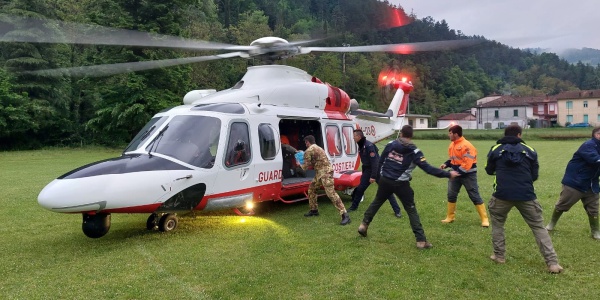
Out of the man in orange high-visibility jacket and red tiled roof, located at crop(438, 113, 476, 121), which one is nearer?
the man in orange high-visibility jacket

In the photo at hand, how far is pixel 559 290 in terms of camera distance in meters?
4.24

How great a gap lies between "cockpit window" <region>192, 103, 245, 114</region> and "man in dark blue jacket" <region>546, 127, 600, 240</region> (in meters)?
5.25

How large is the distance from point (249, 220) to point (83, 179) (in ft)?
9.85

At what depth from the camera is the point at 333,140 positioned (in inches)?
383

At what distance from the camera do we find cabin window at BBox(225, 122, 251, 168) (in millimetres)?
6883

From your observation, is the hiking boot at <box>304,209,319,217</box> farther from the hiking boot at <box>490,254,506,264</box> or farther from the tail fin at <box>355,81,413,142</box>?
the tail fin at <box>355,81,413,142</box>

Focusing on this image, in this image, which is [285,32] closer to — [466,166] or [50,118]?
[50,118]

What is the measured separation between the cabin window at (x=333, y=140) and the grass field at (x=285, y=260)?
195 cm

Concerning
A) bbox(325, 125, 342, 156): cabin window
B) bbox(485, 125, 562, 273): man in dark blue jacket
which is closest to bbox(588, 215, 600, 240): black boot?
bbox(485, 125, 562, 273): man in dark blue jacket

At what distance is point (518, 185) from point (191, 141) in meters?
4.63

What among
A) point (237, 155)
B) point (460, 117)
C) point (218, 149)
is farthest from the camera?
point (460, 117)

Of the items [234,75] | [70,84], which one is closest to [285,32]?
[234,75]

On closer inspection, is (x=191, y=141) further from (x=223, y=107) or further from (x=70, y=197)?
(x=70, y=197)

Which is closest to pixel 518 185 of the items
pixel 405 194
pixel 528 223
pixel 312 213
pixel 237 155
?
pixel 528 223
